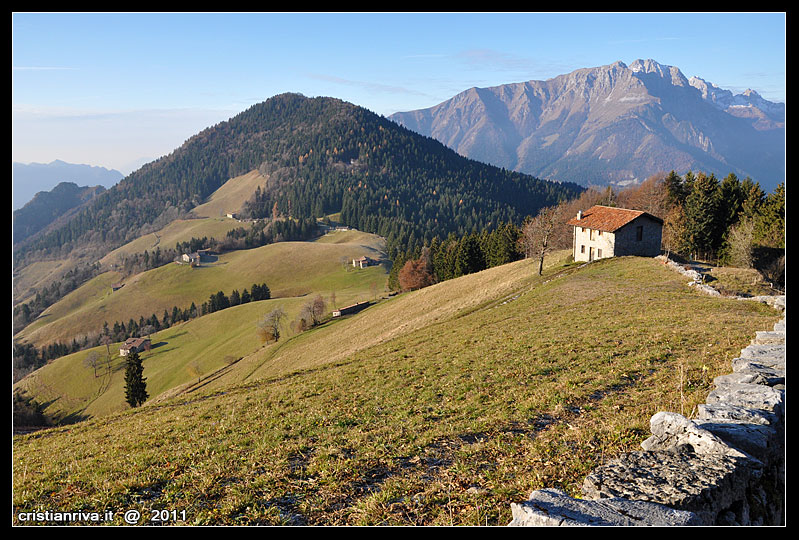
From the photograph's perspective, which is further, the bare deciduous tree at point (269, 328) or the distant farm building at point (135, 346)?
the distant farm building at point (135, 346)

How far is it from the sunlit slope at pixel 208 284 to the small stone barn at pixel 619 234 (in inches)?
3010

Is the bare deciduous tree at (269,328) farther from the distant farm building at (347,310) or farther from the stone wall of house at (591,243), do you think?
the stone wall of house at (591,243)

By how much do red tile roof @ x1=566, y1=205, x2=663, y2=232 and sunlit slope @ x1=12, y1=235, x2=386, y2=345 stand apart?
75458 mm

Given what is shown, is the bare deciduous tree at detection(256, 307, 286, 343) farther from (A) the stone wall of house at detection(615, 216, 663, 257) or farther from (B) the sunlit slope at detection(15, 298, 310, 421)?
(A) the stone wall of house at detection(615, 216, 663, 257)

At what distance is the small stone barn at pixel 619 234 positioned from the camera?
50250mm

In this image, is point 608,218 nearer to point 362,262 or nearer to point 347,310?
point 347,310

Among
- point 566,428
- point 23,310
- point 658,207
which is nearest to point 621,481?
point 566,428

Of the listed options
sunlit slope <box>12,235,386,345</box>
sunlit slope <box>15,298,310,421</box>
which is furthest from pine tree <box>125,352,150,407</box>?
sunlit slope <box>12,235,386,345</box>

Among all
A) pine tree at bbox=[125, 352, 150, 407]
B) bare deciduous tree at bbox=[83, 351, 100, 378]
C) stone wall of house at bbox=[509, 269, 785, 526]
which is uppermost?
stone wall of house at bbox=[509, 269, 785, 526]

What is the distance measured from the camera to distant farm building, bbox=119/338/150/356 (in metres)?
109

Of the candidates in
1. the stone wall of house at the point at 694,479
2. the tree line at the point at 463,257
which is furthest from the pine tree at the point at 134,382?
the stone wall of house at the point at 694,479

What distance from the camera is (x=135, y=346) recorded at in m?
110

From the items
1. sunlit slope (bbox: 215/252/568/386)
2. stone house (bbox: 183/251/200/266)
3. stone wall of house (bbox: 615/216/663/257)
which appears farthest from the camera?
stone house (bbox: 183/251/200/266)
